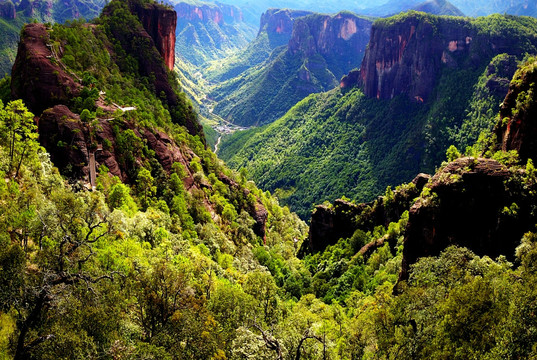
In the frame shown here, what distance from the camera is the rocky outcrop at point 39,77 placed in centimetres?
6259

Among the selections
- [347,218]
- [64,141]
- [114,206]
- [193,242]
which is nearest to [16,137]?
[64,141]

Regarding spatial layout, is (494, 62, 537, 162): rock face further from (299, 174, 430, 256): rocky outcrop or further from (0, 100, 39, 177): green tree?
(0, 100, 39, 177): green tree

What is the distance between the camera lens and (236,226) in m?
82.2

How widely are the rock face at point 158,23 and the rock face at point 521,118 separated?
3757 inches

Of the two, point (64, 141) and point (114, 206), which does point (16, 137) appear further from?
point (114, 206)

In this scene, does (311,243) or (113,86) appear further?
(311,243)

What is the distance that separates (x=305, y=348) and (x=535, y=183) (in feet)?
95.5

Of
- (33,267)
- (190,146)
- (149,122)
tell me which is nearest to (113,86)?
(149,122)

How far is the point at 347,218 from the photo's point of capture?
287 ft

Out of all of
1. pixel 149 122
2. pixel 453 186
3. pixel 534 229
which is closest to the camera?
pixel 534 229

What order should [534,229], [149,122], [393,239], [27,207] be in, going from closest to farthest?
[27,207]
[534,229]
[393,239]
[149,122]

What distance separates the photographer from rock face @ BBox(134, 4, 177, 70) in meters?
114

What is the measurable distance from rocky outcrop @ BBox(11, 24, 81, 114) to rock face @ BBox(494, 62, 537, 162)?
2660 inches

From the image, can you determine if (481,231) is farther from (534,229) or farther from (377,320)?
(377,320)
